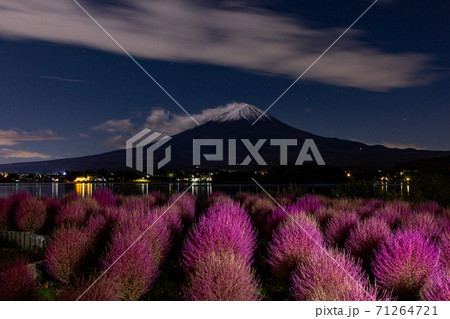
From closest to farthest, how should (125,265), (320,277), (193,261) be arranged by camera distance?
(320,277) < (125,265) < (193,261)

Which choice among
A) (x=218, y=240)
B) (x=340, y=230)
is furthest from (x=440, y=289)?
(x=340, y=230)

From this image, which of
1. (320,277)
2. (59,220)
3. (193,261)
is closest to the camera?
(320,277)

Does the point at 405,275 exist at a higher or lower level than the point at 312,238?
lower

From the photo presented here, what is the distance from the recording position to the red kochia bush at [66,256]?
6266 mm

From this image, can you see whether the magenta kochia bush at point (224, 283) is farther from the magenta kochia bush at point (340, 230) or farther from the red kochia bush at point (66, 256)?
the magenta kochia bush at point (340, 230)

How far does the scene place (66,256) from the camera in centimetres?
626

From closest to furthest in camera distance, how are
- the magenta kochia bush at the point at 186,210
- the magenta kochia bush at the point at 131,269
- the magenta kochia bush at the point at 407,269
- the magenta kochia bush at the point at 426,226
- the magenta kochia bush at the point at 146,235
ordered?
the magenta kochia bush at the point at 131,269, the magenta kochia bush at the point at 407,269, the magenta kochia bush at the point at 146,235, the magenta kochia bush at the point at 426,226, the magenta kochia bush at the point at 186,210

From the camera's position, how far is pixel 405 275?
5184 mm

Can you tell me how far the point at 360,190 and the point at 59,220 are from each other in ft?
42.2

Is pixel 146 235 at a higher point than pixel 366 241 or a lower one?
higher

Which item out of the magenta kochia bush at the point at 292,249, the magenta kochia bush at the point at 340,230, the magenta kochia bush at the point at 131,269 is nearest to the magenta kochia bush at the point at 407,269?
the magenta kochia bush at the point at 292,249

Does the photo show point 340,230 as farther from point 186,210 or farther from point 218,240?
point 186,210
